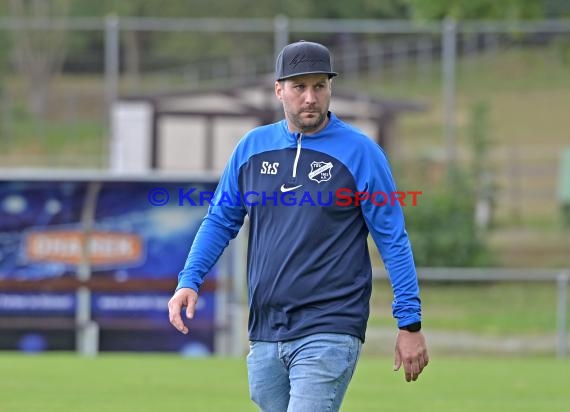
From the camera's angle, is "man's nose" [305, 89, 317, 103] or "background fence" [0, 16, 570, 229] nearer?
"man's nose" [305, 89, 317, 103]

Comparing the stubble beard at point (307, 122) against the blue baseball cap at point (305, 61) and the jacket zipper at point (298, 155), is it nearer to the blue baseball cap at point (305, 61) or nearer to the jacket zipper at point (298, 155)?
the jacket zipper at point (298, 155)

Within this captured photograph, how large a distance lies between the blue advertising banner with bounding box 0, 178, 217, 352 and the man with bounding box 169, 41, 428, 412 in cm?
1098

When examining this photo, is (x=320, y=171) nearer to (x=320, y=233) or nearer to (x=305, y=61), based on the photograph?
(x=320, y=233)

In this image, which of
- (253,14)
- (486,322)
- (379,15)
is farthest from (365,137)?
(253,14)

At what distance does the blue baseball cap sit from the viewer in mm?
5383

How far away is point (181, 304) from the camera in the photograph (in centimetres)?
554

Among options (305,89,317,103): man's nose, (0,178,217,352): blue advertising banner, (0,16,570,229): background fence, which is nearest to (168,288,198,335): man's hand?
(305,89,317,103): man's nose

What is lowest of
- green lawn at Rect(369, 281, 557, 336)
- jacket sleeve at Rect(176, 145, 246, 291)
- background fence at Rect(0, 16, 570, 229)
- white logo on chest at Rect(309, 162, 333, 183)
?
green lawn at Rect(369, 281, 557, 336)

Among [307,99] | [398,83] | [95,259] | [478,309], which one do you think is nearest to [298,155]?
[307,99]

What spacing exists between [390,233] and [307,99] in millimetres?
652

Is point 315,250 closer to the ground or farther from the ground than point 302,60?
closer to the ground

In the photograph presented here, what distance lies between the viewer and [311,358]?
5.35 meters

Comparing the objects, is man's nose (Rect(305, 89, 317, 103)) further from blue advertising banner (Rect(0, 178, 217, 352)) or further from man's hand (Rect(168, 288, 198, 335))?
blue advertising banner (Rect(0, 178, 217, 352))

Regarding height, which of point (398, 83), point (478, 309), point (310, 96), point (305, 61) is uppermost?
point (398, 83)
